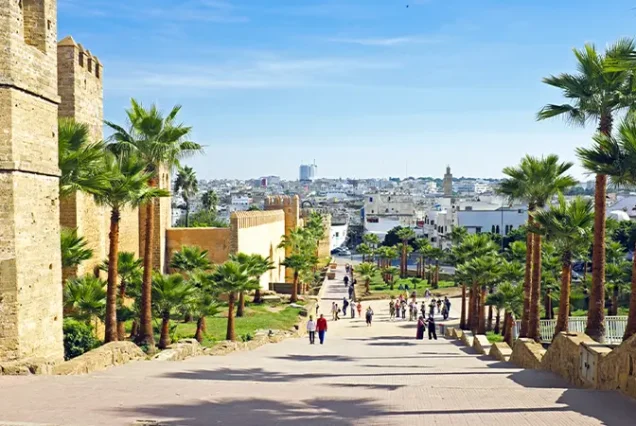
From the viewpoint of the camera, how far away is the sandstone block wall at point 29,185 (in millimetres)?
9164

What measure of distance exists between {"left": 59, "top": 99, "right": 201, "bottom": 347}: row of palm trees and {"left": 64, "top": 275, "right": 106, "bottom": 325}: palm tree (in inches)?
44.0

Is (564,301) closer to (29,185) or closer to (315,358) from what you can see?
(315,358)

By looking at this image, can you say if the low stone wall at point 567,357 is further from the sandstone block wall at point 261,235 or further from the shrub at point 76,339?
the sandstone block wall at point 261,235

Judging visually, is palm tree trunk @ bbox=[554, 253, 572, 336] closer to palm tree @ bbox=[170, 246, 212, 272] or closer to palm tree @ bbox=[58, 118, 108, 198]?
palm tree @ bbox=[58, 118, 108, 198]

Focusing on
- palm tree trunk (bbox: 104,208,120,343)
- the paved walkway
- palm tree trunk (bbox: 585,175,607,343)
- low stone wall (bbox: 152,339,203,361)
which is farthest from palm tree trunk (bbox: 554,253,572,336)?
→ palm tree trunk (bbox: 104,208,120,343)

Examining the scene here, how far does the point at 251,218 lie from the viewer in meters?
37.2

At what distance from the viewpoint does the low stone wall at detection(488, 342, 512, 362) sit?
1468 centimetres

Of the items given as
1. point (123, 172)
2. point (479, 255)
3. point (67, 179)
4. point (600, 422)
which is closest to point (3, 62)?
point (67, 179)

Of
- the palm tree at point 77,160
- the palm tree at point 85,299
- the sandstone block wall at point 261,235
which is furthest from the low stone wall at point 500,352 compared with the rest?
the sandstone block wall at point 261,235

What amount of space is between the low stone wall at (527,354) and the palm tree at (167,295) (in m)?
8.03

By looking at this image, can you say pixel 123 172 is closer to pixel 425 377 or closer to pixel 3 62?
pixel 3 62

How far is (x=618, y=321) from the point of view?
53.6ft

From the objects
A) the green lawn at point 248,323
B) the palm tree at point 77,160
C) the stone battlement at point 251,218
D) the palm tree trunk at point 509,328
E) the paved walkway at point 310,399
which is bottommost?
the green lawn at point 248,323

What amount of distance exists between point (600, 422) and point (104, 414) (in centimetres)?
463
